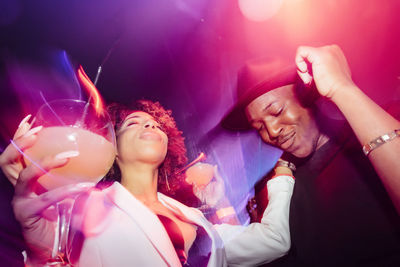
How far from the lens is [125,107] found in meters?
2.45

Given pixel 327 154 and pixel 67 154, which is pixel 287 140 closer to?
pixel 327 154

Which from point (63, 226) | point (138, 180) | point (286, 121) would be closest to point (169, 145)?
point (138, 180)

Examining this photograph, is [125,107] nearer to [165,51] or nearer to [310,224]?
[165,51]

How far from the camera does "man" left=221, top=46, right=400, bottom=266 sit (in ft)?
3.60

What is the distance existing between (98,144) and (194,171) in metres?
3.54

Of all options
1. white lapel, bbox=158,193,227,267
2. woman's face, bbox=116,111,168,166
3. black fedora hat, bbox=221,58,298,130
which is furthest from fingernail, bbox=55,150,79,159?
black fedora hat, bbox=221,58,298,130

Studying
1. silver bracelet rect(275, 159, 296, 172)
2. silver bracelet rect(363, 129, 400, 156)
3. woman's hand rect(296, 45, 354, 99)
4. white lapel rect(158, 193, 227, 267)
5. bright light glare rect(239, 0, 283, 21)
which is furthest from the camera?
bright light glare rect(239, 0, 283, 21)

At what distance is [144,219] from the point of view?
1663 millimetres

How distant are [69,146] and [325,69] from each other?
4.77 feet

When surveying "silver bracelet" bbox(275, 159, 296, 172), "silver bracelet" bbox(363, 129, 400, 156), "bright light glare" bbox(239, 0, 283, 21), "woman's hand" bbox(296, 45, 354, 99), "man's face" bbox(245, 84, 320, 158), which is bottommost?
"silver bracelet" bbox(275, 159, 296, 172)

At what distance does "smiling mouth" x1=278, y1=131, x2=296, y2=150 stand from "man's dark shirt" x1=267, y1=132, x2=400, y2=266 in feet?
1.00

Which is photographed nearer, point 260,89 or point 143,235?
point 143,235

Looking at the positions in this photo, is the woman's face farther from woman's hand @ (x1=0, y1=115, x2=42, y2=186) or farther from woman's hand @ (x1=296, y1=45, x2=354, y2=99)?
woman's hand @ (x1=296, y1=45, x2=354, y2=99)

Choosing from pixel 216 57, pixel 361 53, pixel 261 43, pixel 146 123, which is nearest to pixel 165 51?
pixel 216 57
